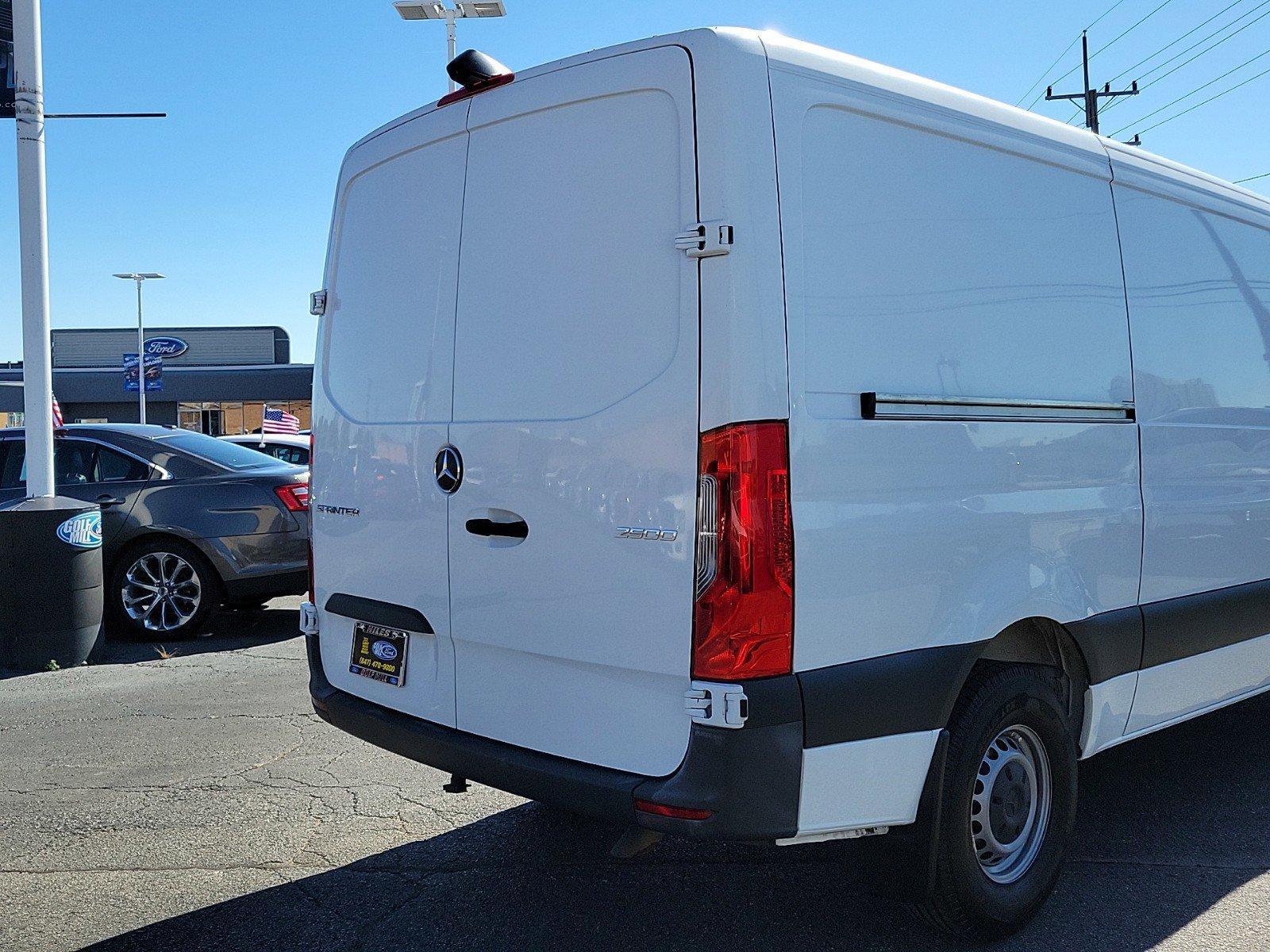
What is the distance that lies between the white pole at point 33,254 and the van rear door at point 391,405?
4112 mm

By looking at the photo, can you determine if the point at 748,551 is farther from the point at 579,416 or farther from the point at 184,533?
the point at 184,533

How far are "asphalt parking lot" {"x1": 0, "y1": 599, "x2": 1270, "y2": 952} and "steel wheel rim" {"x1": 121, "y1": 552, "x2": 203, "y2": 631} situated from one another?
2.42 metres

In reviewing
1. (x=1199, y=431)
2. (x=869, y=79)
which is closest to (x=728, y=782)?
(x=869, y=79)

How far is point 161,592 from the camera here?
7.96 metres

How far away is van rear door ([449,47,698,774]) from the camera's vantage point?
277cm

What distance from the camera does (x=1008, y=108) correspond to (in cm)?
343

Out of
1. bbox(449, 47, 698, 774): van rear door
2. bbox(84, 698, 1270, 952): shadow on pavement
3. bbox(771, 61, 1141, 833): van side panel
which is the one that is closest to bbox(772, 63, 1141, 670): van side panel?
bbox(771, 61, 1141, 833): van side panel

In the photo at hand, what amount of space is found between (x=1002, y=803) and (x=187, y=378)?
4921cm

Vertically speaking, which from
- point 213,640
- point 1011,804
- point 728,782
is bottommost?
point 213,640

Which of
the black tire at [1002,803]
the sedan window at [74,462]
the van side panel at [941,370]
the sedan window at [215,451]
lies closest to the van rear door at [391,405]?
the van side panel at [941,370]

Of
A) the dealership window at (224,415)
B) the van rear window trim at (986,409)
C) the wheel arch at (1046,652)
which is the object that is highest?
the dealership window at (224,415)

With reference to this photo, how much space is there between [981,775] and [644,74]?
216 cm

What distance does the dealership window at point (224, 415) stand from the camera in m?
49.3

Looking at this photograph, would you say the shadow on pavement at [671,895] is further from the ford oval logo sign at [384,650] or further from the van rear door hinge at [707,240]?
the van rear door hinge at [707,240]
